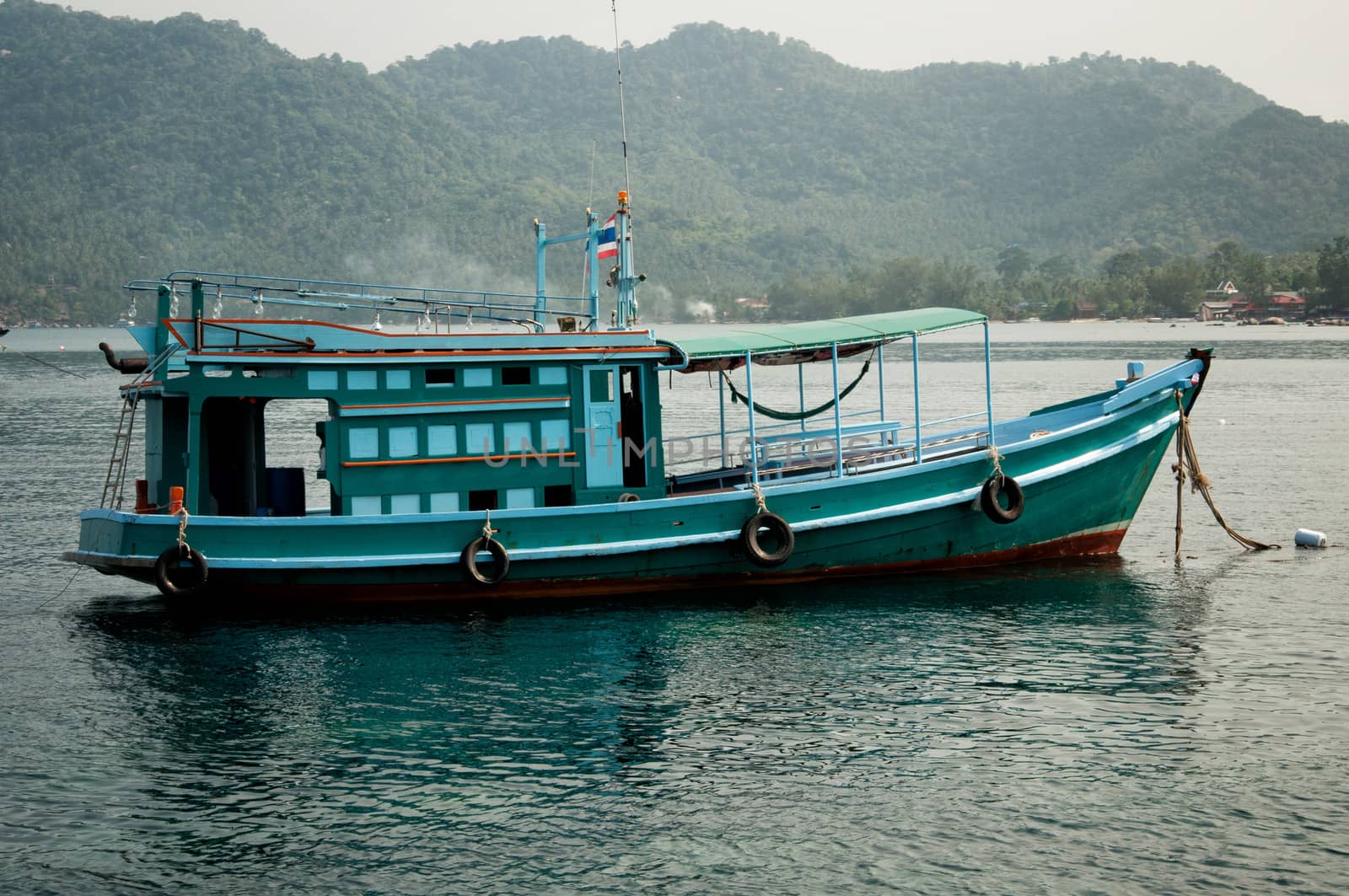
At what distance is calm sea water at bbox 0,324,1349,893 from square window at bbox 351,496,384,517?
128cm

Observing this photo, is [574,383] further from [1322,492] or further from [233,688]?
[1322,492]

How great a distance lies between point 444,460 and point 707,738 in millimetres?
6059

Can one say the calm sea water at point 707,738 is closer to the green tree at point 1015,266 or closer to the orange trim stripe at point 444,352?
the orange trim stripe at point 444,352

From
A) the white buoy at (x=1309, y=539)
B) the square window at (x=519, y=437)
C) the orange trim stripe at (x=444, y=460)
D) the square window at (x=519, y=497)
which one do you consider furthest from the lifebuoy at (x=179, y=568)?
the white buoy at (x=1309, y=539)

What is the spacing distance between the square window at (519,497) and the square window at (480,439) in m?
0.59

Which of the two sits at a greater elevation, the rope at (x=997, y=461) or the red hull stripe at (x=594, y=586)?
the rope at (x=997, y=461)

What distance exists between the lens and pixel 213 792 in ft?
39.0

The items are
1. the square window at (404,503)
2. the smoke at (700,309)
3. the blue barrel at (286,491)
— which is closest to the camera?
the square window at (404,503)

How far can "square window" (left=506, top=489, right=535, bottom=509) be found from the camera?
58.4ft

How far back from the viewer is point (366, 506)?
17.4 meters

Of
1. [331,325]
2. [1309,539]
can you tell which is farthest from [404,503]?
[1309,539]

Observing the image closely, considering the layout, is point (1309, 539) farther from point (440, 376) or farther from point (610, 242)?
point (440, 376)

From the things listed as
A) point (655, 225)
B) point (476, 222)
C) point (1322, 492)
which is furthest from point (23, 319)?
point (1322, 492)

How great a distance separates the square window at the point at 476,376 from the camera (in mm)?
17578
